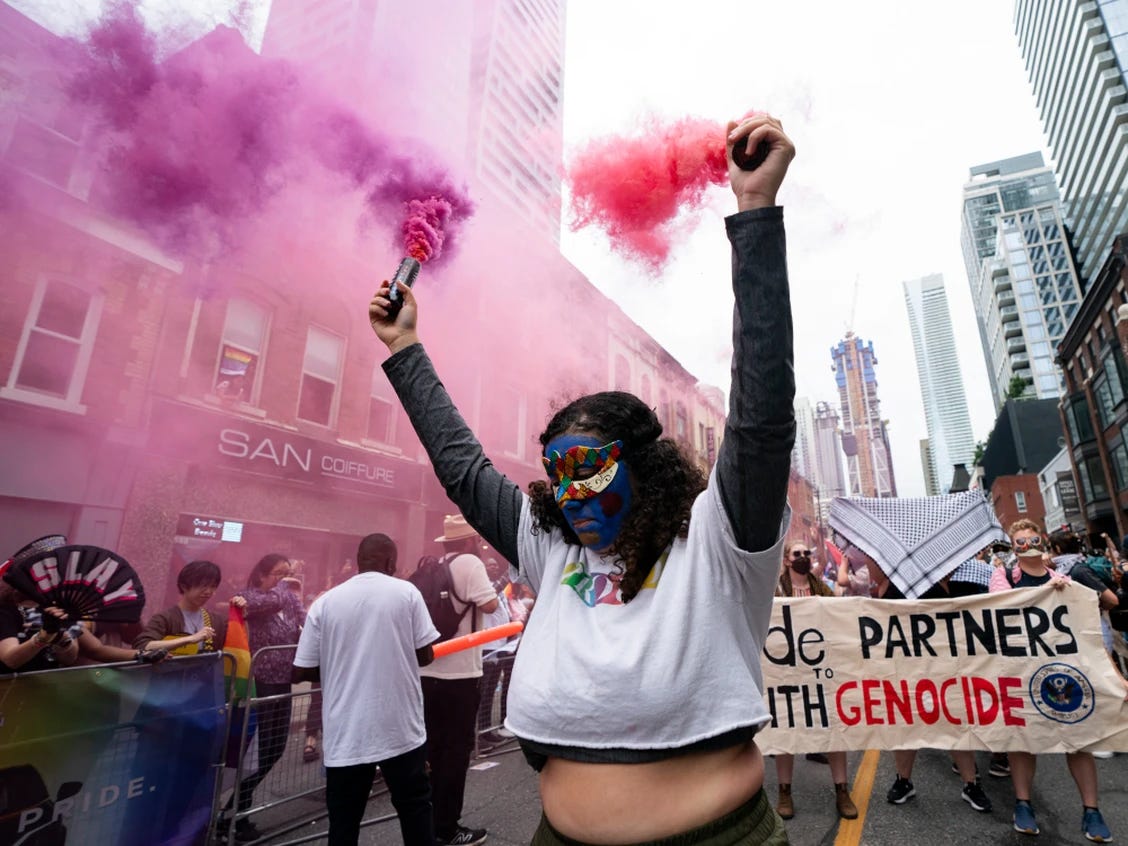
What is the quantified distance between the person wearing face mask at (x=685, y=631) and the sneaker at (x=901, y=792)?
13.2 feet

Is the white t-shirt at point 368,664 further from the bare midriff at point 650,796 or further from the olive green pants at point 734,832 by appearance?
the bare midriff at point 650,796

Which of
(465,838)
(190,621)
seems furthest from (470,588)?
(190,621)

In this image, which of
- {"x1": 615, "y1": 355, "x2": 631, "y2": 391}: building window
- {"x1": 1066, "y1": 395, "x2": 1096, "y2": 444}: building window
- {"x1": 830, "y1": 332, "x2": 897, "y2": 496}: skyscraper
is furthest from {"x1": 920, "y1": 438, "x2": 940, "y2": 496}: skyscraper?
{"x1": 615, "y1": 355, "x2": 631, "y2": 391}: building window

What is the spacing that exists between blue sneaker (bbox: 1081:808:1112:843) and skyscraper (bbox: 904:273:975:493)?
20052 centimetres

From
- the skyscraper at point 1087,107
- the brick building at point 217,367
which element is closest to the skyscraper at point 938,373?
the skyscraper at point 1087,107

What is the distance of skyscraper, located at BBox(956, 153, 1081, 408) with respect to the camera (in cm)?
7831

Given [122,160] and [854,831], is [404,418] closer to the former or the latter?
[122,160]

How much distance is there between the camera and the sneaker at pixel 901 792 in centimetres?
429

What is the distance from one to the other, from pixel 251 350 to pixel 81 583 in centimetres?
834

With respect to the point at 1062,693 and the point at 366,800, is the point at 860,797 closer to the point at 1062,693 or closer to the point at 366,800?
the point at 1062,693

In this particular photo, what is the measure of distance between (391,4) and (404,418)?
299 inches

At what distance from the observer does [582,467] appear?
4.34 ft

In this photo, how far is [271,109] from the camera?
695cm

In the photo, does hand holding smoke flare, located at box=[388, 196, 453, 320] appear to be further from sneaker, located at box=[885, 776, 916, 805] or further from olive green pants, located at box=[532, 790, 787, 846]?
sneaker, located at box=[885, 776, 916, 805]
